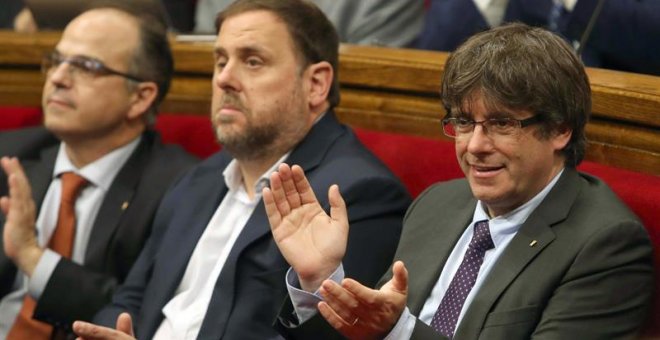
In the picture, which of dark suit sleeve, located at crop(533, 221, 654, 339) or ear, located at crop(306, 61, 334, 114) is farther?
ear, located at crop(306, 61, 334, 114)

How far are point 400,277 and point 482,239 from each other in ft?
0.64

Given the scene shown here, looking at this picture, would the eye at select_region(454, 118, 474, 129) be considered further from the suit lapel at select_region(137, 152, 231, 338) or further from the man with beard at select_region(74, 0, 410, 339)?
the suit lapel at select_region(137, 152, 231, 338)

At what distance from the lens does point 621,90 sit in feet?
5.48

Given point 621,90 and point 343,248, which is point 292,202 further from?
point 621,90

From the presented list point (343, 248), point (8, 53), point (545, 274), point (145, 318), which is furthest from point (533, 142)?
point (8, 53)

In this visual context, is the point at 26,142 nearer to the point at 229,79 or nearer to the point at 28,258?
the point at 28,258

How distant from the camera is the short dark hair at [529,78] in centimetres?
145

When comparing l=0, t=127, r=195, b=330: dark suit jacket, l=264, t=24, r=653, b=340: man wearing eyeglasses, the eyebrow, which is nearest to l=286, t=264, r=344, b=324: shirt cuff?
l=264, t=24, r=653, b=340: man wearing eyeglasses

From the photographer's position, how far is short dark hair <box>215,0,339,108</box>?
1914 mm

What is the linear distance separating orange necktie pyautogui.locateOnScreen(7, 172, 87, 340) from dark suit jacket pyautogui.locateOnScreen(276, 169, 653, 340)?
882 millimetres

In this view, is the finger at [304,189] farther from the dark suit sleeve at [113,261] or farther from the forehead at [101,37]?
the forehead at [101,37]

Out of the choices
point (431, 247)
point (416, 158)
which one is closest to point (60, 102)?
point (416, 158)

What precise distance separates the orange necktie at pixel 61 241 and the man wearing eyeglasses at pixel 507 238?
0.66 metres

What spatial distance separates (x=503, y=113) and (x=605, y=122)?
0.31 metres
